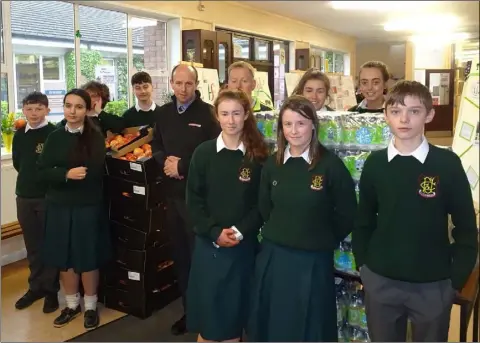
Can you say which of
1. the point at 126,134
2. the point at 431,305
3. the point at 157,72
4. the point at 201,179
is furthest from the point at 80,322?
the point at 157,72

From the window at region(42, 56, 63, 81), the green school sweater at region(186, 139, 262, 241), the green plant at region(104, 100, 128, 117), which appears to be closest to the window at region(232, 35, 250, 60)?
the green plant at region(104, 100, 128, 117)

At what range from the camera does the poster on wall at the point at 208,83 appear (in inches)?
191

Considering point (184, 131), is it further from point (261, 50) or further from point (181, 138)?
point (261, 50)

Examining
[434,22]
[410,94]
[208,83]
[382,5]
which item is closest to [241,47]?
[208,83]

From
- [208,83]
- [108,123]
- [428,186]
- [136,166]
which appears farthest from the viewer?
[208,83]

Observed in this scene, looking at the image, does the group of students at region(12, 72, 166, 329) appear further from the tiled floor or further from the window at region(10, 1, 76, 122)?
the window at region(10, 1, 76, 122)

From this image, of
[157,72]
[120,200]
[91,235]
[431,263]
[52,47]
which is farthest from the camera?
[157,72]

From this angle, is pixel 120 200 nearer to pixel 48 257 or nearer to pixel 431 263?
pixel 48 257

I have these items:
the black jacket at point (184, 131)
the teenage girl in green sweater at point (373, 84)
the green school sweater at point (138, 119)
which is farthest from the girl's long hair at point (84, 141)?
the teenage girl in green sweater at point (373, 84)

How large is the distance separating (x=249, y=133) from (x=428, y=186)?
792mm

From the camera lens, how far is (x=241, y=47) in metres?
6.63

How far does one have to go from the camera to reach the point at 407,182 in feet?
5.44

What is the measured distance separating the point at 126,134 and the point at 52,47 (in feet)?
6.41

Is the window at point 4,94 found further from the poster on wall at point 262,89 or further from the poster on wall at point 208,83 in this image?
the poster on wall at point 262,89
